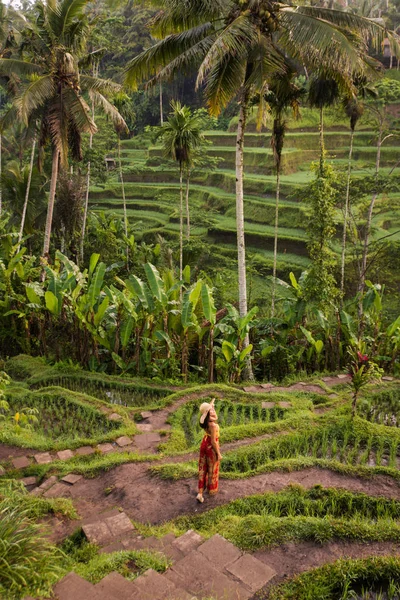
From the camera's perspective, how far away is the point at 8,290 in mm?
10625

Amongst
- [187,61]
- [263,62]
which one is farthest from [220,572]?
[187,61]

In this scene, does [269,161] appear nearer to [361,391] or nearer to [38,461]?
[361,391]

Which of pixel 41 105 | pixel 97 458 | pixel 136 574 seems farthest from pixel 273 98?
pixel 136 574

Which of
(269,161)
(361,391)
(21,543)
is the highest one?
(269,161)

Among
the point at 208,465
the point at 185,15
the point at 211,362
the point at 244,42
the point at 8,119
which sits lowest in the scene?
the point at 211,362

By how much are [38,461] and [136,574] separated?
3127mm

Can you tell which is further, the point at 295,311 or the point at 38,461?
the point at 295,311

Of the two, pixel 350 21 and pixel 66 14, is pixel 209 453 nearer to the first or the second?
pixel 350 21

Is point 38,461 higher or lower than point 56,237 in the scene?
lower

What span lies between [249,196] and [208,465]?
19.6 metres

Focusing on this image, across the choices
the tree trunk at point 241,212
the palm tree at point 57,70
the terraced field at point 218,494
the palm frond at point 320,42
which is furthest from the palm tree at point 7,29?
the terraced field at point 218,494

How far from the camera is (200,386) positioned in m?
9.06

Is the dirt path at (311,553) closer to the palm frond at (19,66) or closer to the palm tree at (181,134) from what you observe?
the palm tree at (181,134)

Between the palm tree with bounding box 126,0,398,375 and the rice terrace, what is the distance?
0.11ft
